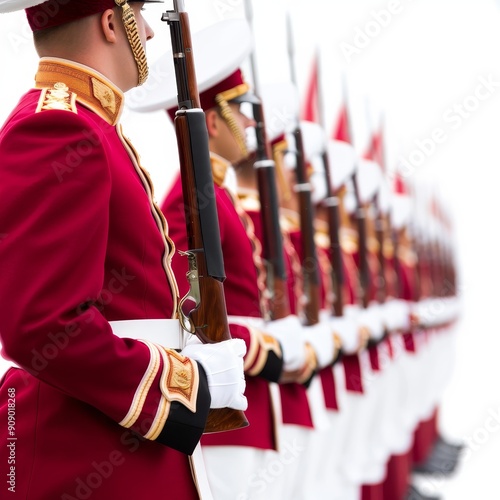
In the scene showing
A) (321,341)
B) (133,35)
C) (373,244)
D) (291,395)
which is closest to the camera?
(133,35)

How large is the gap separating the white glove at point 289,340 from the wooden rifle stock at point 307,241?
0.59 meters

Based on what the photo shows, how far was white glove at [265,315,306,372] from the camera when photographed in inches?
111

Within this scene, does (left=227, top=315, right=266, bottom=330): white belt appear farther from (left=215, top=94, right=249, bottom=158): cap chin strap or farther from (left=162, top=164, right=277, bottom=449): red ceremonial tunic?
(left=215, top=94, right=249, bottom=158): cap chin strap

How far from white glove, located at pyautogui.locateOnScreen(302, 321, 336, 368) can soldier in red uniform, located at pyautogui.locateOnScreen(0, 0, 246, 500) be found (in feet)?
5.46

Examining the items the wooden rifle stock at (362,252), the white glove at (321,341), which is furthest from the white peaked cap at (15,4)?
the wooden rifle stock at (362,252)

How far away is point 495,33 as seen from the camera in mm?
11336

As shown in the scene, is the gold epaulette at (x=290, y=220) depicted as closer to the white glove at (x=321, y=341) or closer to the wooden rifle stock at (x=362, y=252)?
the white glove at (x=321, y=341)

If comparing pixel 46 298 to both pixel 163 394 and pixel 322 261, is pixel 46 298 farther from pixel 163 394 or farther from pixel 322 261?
pixel 322 261

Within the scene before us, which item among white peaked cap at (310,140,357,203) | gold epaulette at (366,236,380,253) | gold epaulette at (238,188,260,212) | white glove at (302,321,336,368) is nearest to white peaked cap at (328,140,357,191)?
white peaked cap at (310,140,357,203)

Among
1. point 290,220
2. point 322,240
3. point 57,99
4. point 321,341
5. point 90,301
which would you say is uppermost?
point 57,99

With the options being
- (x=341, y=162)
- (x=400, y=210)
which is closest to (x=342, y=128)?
(x=341, y=162)

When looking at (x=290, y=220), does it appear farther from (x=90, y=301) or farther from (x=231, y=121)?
(x=90, y=301)

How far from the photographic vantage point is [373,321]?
464cm

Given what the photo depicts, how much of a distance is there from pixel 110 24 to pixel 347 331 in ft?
8.01
